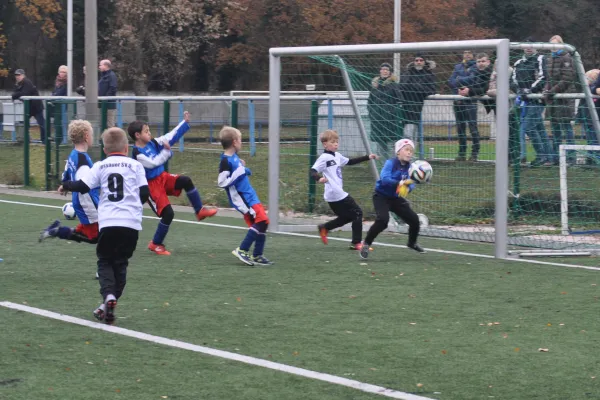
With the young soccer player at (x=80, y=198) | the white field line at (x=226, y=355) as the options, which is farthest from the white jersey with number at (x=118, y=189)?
the young soccer player at (x=80, y=198)

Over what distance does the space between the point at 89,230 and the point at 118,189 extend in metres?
2.25

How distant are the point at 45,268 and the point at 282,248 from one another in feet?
8.98

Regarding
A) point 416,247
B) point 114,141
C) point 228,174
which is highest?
point 114,141

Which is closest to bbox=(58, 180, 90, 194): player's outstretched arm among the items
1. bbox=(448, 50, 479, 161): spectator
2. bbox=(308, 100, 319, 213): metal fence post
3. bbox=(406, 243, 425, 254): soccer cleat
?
bbox=(406, 243, 425, 254): soccer cleat

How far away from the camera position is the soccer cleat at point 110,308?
24.1 feet

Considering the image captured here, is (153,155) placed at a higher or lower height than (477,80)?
lower

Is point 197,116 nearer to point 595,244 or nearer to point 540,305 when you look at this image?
point 595,244

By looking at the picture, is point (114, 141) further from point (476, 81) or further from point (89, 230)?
point (476, 81)

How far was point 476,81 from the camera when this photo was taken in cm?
1237

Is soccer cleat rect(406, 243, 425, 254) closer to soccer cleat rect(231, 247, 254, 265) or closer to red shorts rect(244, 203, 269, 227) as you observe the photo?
red shorts rect(244, 203, 269, 227)

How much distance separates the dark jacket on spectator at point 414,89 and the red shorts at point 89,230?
4.74 m

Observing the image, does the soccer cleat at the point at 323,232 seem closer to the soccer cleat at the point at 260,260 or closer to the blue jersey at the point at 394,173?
the blue jersey at the point at 394,173

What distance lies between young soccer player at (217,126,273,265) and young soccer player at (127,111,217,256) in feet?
1.81

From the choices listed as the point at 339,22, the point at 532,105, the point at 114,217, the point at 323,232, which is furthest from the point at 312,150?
the point at 339,22
